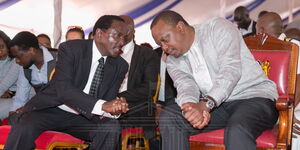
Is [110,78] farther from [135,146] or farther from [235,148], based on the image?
[235,148]

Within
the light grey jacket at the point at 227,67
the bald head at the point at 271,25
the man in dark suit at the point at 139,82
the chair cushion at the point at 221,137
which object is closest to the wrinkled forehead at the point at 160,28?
the light grey jacket at the point at 227,67

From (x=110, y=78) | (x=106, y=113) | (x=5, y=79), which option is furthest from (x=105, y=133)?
(x=5, y=79)

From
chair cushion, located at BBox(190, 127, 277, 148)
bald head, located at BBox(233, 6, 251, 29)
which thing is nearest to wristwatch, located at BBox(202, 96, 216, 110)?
chair cushion, located at BBox(190, 127, 277, 148)

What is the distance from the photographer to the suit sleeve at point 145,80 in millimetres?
3280

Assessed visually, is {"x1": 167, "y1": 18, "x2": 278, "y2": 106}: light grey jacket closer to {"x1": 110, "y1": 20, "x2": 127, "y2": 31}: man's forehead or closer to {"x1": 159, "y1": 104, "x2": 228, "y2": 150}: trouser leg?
{"x1": 159, "y1": 104, "x2": 228, "y2": 150}: trouser leg

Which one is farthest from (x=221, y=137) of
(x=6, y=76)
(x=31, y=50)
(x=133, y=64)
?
(x=6, y=76)

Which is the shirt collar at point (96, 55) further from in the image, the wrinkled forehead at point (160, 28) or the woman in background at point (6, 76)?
the woman in background at point (6, 76)

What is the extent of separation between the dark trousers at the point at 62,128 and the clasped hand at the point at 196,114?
703 millimetres

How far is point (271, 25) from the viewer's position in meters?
3.85

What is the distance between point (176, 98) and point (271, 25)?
1.51m

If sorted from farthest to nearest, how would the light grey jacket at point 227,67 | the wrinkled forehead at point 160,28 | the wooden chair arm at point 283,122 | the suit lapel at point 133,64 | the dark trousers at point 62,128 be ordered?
the suit lapel at point 133,64 → the dark trousers at point 62,128 → the wrinkled forehead at point 160,28 → the light grey jacket at point 227,67 → the wooden chair arm at point 283,122

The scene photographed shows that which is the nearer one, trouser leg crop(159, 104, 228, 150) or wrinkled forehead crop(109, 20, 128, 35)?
trouser leg crop(159, 104, 228, 150)

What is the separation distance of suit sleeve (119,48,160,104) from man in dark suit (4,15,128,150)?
325mm

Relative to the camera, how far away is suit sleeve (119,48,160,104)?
3.28m
